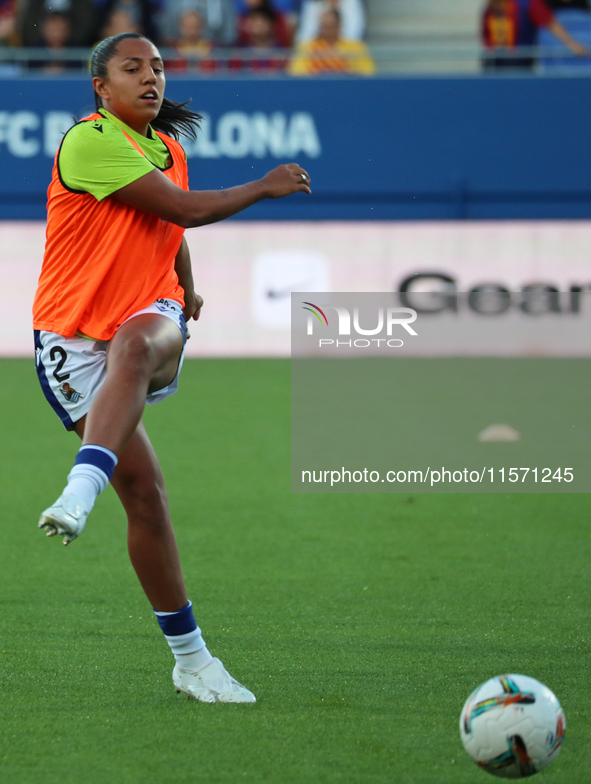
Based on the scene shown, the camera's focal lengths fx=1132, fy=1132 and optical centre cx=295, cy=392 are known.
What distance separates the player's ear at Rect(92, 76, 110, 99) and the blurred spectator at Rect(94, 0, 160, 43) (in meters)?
9.87

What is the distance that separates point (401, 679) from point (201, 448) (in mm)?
4492

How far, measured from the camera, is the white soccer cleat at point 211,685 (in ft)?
11.0

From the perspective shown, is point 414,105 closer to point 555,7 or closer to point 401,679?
point 555,7

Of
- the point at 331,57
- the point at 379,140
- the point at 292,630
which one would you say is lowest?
the point at 292,630

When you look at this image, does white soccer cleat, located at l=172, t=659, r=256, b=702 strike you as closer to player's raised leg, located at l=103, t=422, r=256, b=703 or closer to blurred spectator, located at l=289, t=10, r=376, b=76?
player's raised leg, located at l=103, t=422, r=256, b=703

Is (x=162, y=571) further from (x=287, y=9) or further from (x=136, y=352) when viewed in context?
(x=287, y=9)

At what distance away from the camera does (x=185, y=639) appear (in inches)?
134

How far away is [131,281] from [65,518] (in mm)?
834

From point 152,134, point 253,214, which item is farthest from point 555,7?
point 152,134

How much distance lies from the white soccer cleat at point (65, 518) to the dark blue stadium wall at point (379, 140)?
31.0 ft

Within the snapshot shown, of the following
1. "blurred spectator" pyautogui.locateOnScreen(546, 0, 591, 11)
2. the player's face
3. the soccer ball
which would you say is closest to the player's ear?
the player's face

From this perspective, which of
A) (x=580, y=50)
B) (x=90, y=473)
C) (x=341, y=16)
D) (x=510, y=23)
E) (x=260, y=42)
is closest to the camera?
(x=90, y=473)

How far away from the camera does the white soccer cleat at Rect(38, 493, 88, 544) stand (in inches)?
110

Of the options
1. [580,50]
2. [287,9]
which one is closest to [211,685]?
[580,50]
